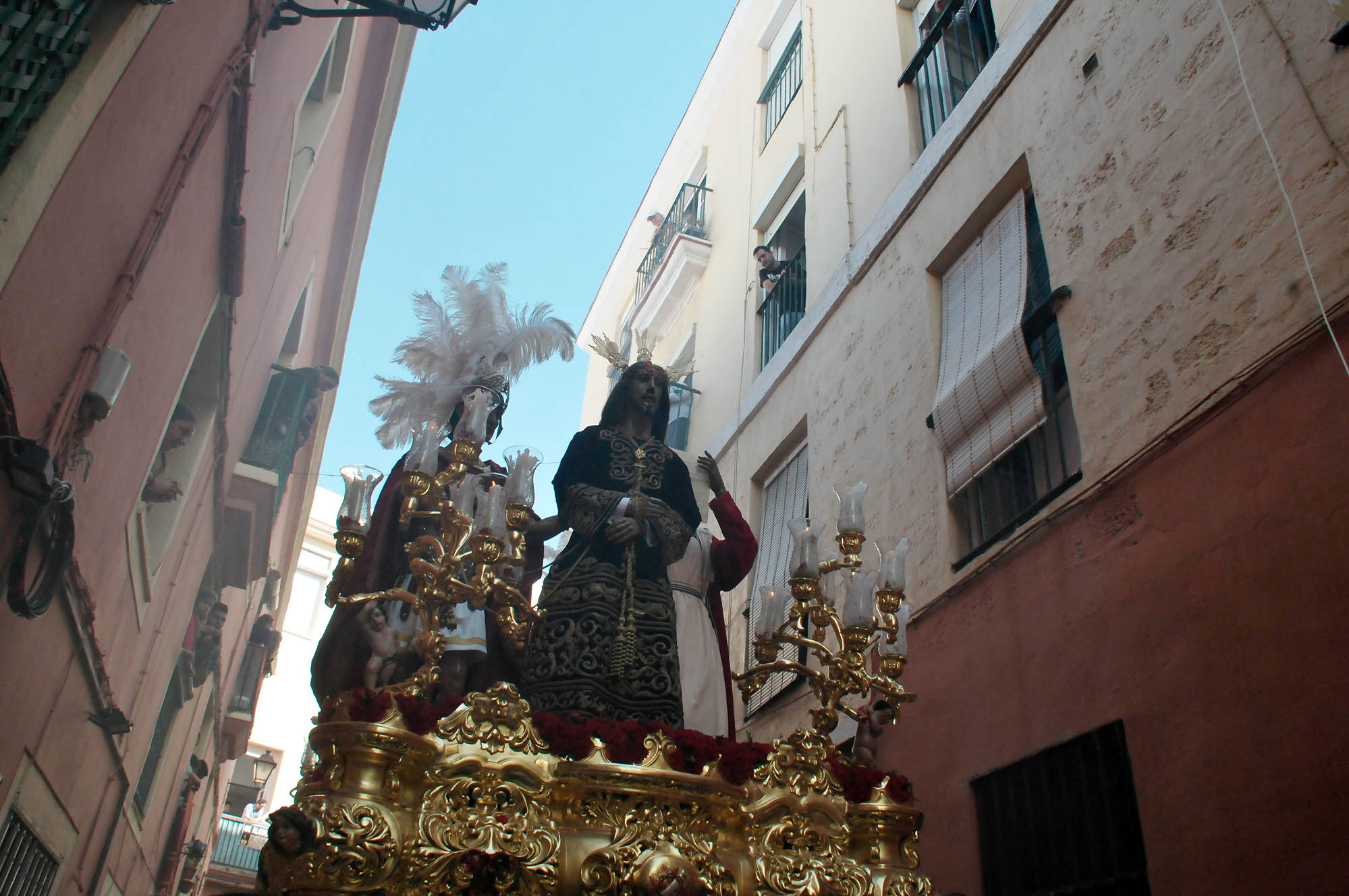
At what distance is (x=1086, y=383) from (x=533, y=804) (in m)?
3.51

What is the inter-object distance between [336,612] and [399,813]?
0.96 metres

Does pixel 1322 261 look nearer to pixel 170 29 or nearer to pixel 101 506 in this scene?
pixel 170 29

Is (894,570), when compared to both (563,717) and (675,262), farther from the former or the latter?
(675,262)

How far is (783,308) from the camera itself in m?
9.81

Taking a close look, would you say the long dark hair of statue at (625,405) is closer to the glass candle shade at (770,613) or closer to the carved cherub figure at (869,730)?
the glass candle shade at (770,613)

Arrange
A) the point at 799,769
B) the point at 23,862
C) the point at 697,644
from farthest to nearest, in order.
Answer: the point at 23,862 → the point at 697,644 → the point at 799,769

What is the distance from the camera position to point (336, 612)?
321cm

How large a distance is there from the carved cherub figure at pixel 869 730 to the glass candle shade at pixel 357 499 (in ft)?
5.72

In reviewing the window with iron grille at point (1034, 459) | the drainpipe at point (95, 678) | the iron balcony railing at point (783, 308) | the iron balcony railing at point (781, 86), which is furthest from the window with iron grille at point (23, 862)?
the iron balcony railing at point (781, 86)

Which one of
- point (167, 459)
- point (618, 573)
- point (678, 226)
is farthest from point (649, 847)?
point (678, 226)

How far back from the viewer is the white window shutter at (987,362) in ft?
17.6

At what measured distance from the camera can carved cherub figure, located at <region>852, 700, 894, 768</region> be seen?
334cm

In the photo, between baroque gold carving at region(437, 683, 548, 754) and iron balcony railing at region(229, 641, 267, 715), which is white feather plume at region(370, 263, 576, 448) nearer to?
baroque gold carving at region(437, 683, 548, 754)

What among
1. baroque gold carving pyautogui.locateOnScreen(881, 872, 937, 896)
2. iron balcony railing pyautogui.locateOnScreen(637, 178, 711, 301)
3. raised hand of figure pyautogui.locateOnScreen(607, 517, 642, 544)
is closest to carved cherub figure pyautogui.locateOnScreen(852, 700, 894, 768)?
baroque gold carving pyautogui.locateOnScreen(881, 872, 937, 896)
